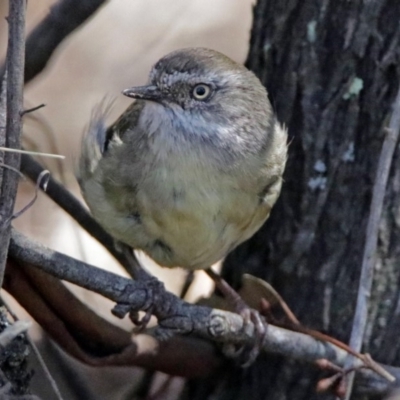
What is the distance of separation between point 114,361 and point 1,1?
3235 millimetres

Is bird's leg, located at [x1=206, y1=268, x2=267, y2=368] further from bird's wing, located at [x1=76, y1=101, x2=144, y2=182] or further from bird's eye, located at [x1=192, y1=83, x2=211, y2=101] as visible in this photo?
bird's eye, located at [x1=192, y1=83, x2=211, y2=101]

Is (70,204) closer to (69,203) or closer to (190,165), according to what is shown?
(69,203)

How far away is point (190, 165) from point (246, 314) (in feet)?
2.44

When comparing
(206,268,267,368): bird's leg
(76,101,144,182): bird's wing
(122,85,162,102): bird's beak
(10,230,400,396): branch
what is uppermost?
(122,85,162,102): bird's beak

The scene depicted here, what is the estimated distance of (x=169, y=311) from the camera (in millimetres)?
3150

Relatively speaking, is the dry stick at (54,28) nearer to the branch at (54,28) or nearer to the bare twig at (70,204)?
the branch at (54,28)

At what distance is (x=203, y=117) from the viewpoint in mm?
3443

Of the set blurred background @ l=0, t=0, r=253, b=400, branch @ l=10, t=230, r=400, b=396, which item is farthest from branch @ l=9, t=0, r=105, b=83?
blurred background @ l=0, t=0, r=253, b=400

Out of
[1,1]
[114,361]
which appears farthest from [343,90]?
[1,1]

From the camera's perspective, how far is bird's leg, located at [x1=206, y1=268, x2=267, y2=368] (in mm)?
3444

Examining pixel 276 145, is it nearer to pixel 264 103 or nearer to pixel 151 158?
pixel 264 103

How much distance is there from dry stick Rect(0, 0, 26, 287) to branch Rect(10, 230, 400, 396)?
25cm

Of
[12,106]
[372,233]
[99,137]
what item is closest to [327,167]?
[372,233]

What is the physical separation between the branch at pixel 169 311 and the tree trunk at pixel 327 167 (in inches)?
11.4
